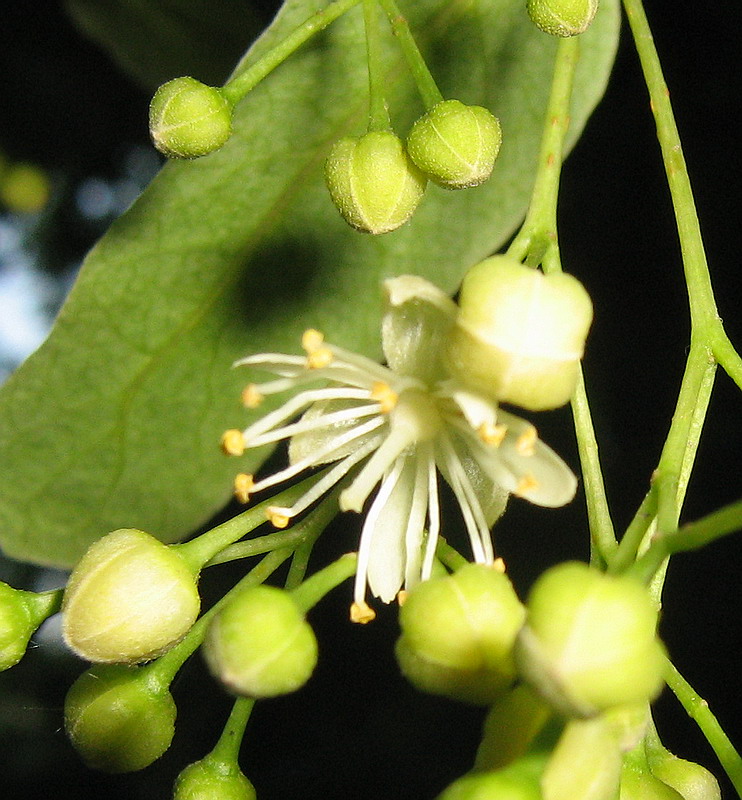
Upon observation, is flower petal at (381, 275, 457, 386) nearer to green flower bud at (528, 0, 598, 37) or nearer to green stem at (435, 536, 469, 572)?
green stem at (435, 536, 469, 572)

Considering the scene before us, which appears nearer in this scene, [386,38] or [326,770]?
[386,38]

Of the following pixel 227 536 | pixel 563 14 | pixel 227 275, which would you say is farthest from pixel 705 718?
pixel 227 275

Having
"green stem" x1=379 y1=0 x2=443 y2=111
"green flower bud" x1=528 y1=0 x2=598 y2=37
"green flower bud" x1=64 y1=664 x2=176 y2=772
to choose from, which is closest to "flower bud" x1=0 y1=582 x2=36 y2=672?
"green flower bud" x1=64 y1=664 x2=176 y2=772

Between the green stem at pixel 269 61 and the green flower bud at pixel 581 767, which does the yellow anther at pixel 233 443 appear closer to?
the green stem at pixel 269 61

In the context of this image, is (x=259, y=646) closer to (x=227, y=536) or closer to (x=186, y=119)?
(x=227, y=536)

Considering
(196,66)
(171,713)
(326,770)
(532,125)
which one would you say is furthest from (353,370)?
(326,770)

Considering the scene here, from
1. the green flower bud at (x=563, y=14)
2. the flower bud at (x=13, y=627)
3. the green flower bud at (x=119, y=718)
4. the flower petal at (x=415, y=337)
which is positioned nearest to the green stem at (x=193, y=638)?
the green flower bud at (x=119, y=718)

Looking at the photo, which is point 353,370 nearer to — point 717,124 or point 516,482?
point 516,482
